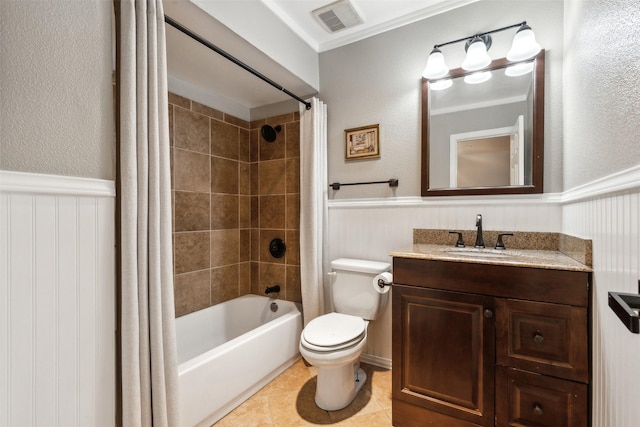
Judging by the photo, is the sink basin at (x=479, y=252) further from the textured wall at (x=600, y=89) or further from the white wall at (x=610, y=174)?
the textured wall at (x=600, y=89)

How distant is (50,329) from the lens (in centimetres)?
82

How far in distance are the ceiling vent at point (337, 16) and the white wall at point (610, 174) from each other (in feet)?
4.07

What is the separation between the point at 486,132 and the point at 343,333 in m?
1.53

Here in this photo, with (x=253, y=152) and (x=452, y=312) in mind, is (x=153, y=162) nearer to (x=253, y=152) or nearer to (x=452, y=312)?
(x=452, y=312)

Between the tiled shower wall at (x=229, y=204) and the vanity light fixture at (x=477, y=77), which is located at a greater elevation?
the vanity light fixture at (x=477, y=77)

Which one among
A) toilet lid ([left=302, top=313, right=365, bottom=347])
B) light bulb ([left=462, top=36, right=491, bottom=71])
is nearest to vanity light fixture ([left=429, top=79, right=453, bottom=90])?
light bulb ([left=462, top=36, right=491, bottom=71])

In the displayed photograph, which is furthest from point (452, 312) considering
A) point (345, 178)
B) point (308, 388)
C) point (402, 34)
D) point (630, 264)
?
point (402, 34)

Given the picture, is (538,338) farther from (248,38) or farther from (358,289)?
(248,38)

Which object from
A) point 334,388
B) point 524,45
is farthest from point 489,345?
point 524,45

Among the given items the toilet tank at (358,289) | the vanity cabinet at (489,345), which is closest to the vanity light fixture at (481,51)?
the vanity cabinet at (489,345)

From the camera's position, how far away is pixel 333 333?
1562mm

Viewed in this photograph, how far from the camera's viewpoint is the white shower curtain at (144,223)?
97 cm

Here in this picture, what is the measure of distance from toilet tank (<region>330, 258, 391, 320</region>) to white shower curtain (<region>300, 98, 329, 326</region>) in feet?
0.68

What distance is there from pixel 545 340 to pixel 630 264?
0.55m
